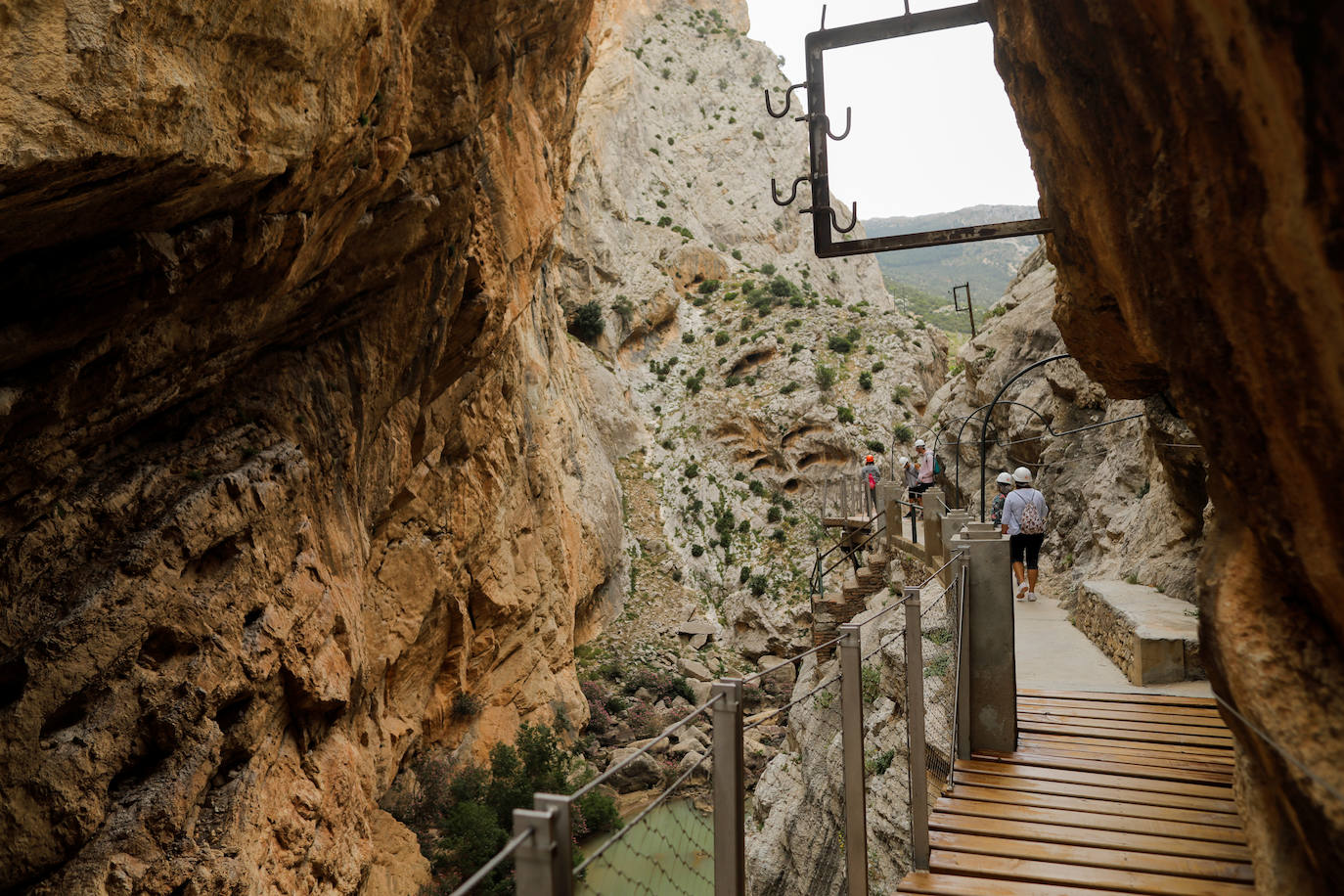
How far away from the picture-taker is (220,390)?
26.3 feet

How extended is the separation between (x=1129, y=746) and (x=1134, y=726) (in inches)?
16.7

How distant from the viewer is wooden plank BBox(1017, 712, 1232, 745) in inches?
253

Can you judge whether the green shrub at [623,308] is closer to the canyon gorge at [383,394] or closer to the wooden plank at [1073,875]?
the canyon gorge at [383,394]

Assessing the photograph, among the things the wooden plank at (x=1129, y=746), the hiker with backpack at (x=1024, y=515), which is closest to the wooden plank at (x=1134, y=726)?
the wooden plank at (x=1129, y=746)

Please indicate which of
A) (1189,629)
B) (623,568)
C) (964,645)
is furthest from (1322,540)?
(623,568)

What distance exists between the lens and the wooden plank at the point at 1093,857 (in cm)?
453

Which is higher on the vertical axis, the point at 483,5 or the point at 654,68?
the point at 654,68

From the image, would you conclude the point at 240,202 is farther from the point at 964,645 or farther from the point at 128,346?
the point at 964,645

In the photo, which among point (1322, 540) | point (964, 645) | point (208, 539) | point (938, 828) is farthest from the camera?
point (208, 539)

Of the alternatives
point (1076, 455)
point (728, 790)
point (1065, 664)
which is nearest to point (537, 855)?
point (728, 790)

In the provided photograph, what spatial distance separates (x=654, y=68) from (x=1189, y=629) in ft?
175

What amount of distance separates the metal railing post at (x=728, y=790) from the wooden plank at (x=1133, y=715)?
4.93 metres

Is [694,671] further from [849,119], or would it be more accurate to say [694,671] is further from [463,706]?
[849,119]

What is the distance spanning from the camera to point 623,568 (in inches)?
1155
